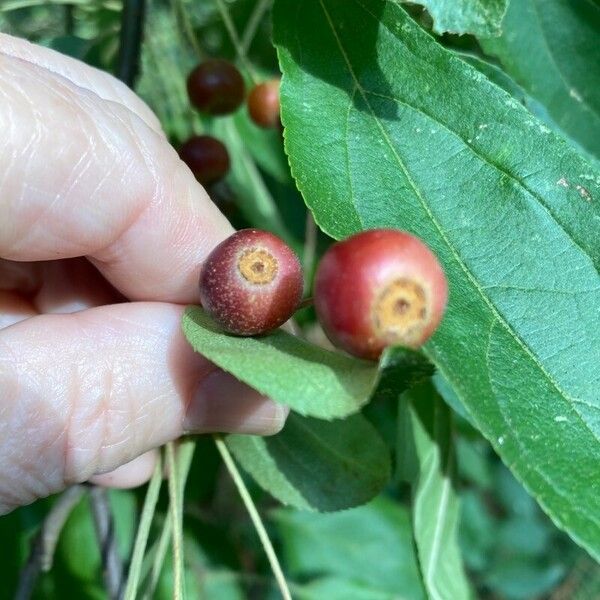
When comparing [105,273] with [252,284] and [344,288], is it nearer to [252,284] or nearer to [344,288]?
[252,284]

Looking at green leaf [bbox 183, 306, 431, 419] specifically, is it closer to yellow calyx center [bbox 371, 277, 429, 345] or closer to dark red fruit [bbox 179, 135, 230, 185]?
yellow calyx center [bbox 371, 277, 429, 345]

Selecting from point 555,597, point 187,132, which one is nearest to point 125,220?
point 187,132

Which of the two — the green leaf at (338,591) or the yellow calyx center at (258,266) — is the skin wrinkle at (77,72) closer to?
the yellow calyx center at (258,266)

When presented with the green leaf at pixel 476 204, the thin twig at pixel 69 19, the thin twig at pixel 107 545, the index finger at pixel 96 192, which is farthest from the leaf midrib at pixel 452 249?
the thin twig at pixel 69 19

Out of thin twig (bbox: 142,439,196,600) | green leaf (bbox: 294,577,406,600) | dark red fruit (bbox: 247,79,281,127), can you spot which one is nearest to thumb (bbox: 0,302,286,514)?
thin twig (bbox: 142,439,196,600)

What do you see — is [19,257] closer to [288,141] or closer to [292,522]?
[288,141]
